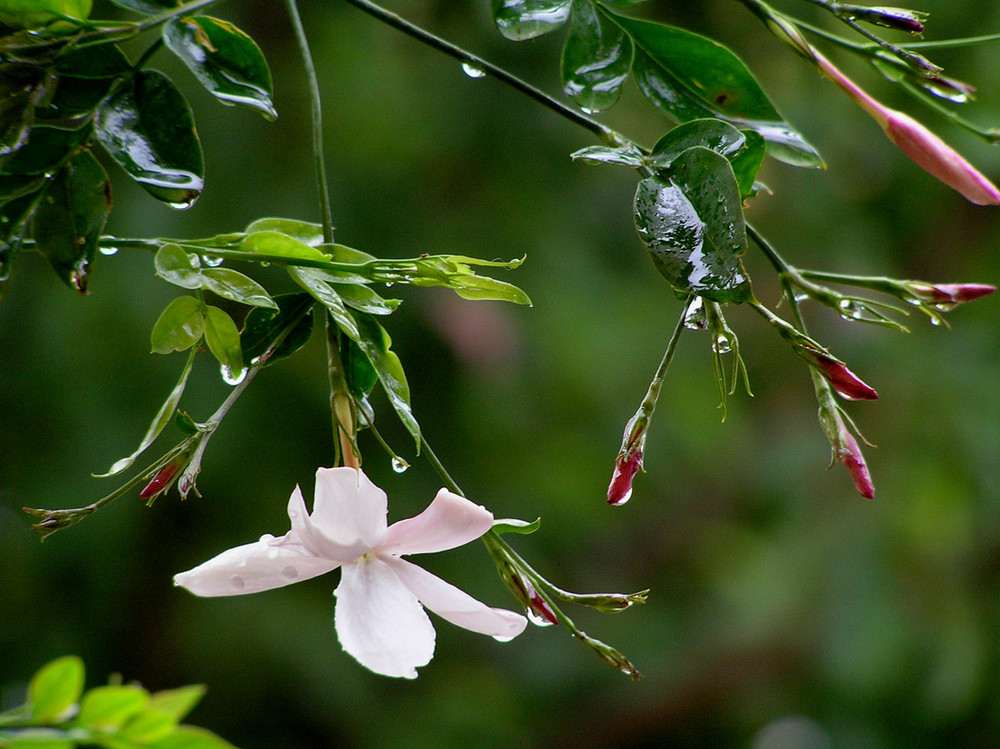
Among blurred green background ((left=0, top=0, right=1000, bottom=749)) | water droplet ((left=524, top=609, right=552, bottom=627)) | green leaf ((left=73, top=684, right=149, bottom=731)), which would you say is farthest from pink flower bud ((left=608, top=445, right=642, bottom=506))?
blurred green background ((left=0, top=0, right=1000, bottom=749))

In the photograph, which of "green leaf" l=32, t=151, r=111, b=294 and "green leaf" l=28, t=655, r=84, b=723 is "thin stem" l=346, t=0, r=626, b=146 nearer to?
"green leaf" l=32, t=151, r=111, b=294

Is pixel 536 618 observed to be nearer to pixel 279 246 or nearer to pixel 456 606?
pixel 456 606

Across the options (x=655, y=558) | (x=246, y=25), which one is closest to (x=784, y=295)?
(x=246, y=25)

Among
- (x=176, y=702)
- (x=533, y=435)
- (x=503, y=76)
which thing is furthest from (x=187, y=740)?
(x=533, y=435)

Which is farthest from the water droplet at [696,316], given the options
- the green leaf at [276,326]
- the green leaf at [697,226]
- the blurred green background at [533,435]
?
the blurred green background at [533,435]

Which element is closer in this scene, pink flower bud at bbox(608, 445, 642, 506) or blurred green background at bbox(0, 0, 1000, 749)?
pink flower bud at bbox(608, 445, 642, 506)

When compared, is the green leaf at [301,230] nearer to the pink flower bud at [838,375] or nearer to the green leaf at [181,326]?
the green leaf at [181,326]

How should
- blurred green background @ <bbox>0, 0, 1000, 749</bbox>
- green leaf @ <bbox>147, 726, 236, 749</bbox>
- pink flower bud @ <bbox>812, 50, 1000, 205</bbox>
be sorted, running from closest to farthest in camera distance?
1. green leaf @ <bbox>147, 726, 236, 749</bbox>
2. pink flower bud @ <bbox>812, 50, 1000, 205</bbox>
3. blurred green background @ <bbox>0, 0, 1000, 749</bbox>
